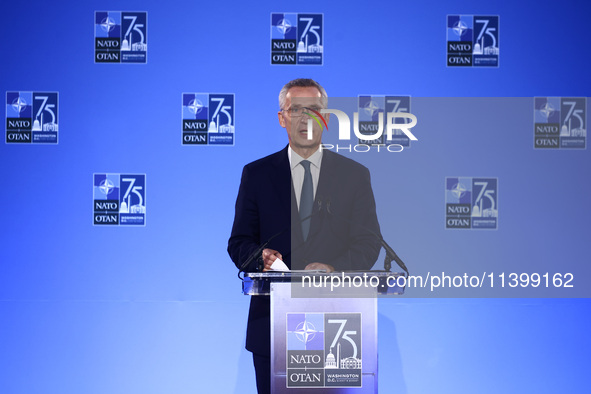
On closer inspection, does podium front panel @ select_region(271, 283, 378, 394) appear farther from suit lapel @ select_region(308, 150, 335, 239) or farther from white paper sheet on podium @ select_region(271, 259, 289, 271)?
suit lapel @ select_region(308, 150, 335, 239)

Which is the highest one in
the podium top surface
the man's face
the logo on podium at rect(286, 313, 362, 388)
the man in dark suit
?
the man's face

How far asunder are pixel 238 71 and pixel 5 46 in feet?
4.12

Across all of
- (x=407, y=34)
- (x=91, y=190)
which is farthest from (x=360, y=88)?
(x=91, y=190)

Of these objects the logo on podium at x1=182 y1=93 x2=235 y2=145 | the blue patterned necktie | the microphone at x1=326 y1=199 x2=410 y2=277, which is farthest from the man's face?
the logo on podium at x1=182 y1=93 x2=235 y2=145

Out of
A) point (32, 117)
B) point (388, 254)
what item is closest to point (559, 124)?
point (388, 254)

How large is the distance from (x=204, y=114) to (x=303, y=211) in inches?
52.8

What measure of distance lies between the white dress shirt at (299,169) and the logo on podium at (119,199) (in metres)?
1.25

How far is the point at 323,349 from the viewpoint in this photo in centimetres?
166

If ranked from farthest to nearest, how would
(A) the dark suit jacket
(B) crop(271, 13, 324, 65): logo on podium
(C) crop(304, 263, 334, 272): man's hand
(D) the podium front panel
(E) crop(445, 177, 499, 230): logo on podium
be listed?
(B) crop(271, 13, 324, 65): logo on podium < (E) crop(445, 177, 499, 230): logo on podium < (A) the dark suit jacket < (C) crop(304, 263, 334, 272): man's hand < (D) the podium front panel

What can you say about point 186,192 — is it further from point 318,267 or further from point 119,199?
point 318,267

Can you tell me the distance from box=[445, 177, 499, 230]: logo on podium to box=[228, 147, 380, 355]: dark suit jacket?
519mm

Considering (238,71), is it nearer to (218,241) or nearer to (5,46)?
(218,241)

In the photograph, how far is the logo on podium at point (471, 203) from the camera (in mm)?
2545

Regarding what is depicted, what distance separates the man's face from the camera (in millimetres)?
2102
